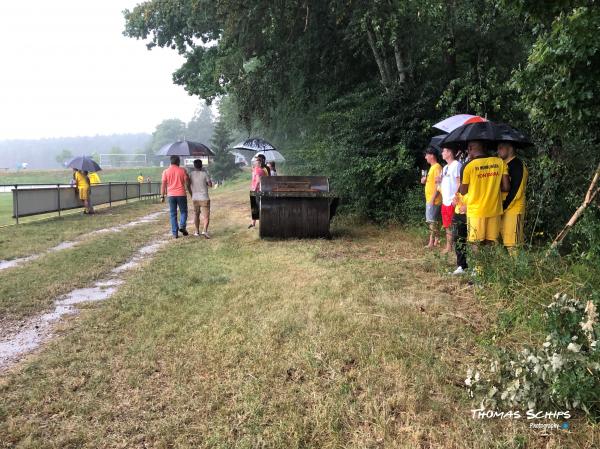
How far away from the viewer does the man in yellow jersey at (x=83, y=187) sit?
15453 millimetres

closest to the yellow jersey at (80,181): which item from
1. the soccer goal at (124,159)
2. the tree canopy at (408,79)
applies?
the tree canopy at (408,79)

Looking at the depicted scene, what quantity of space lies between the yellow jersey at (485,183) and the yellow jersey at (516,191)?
3.7 inches

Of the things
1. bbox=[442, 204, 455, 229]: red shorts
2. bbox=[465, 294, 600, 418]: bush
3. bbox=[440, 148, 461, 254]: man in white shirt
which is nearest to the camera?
bbox=[465, 294, 600, 418]: bush

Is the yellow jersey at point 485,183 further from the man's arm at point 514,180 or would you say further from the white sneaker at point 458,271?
the white sneaker at point 458,271

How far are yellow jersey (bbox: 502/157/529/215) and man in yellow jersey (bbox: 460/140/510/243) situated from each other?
3.3 inches

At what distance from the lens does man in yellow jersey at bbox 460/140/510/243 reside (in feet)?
16.3

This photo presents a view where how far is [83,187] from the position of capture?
15461 millimetres

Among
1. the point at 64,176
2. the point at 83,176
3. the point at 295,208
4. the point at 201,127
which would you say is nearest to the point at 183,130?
the point at 201,127

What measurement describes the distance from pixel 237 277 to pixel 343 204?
5.61 metres

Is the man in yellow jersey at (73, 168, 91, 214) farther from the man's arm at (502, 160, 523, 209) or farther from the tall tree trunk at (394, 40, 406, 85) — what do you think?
the man's arm at (502, 160, 523, 209)

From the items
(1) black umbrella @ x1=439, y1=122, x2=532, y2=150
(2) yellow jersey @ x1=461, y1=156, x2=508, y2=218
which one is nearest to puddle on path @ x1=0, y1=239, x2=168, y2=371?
(2) yellow jersey @ x1=461, y1=156, x2=508, y2=218

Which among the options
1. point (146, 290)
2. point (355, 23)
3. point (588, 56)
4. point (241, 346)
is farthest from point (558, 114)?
point (355, 23)

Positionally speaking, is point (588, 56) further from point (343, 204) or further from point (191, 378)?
point (343, 204)

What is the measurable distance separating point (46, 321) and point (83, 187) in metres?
11.9
